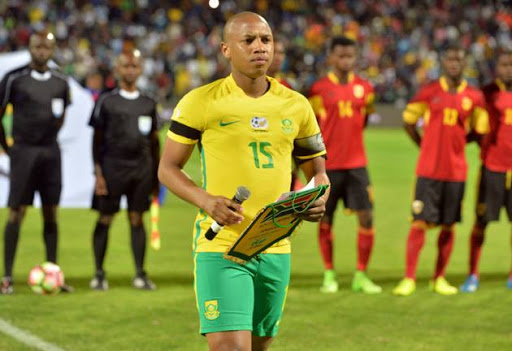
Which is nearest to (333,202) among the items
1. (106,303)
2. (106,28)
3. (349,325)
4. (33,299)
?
(349,325)

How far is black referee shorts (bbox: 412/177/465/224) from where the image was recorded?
8.54 metres

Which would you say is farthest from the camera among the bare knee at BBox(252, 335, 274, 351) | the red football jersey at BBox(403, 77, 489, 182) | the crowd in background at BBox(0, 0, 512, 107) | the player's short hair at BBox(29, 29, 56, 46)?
the crowd in background at BBox(0, 0, 512, 107)

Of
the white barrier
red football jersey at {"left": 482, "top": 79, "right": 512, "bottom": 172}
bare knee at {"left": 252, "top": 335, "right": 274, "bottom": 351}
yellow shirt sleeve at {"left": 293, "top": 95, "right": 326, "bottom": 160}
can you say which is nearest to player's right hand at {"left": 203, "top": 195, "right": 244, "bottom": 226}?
yellow shirt sleeve at {"left": 293, "top": 95, "right": 326, "bottom": 160}

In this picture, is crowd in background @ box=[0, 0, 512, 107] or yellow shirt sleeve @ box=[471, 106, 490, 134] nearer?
yellow shirt sleeve @ box=[471, 106, 490, 134]

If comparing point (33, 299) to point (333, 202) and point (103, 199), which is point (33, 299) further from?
point (333, 202)

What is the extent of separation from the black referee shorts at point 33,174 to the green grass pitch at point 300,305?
2.69 feet

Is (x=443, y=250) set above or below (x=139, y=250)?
above

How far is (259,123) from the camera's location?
445 cm

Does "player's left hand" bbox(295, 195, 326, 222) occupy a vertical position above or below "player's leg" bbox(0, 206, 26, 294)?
above

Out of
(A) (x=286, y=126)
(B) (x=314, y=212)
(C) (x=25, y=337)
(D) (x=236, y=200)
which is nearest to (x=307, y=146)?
(A) (x=286, y=126)

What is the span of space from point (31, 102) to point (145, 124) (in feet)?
3.32

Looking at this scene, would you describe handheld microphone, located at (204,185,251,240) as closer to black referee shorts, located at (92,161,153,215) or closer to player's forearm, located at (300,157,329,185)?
player's forearm, located at (300,157,329,185)

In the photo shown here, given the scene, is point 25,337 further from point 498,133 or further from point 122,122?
point 498,133

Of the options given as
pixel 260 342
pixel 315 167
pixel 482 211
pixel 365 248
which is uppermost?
pixel 315 167
